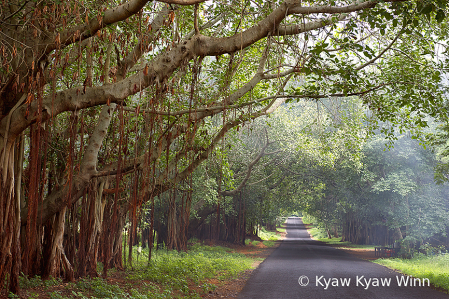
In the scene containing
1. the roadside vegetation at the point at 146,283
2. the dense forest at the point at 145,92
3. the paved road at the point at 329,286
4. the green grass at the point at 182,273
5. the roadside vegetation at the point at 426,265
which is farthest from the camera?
the roadside vegetation at the point at 426,265

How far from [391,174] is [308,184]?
4.90 metres

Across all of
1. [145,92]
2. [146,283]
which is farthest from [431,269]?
[145,92]

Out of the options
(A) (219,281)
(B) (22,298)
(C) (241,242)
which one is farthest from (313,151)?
(B) (22,298)

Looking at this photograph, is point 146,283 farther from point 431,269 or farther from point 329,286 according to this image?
point 431,269

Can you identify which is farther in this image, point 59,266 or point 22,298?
point 59,266

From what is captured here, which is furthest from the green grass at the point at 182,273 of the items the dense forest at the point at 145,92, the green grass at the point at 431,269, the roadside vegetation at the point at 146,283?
the green grass at the point at 431,269

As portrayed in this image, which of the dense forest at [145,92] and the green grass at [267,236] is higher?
the dense forest at [145,92]

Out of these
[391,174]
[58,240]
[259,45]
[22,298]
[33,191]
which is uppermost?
[259,45]

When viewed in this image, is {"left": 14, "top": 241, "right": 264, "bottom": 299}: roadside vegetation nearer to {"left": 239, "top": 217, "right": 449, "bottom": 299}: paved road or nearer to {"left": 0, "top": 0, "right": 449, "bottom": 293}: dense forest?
{"left": 0, "top": 0, "right": 449, "bottom": 293}: dense forest

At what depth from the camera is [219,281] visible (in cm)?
977

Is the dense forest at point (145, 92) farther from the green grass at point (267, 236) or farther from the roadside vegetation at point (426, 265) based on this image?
the green grass at point (267, 236)

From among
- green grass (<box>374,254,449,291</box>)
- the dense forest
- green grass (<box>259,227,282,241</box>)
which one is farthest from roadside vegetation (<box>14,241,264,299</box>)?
green grass (<box>259,227,282,241</box>)

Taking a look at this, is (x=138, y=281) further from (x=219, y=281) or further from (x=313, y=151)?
(x=313, y=151)

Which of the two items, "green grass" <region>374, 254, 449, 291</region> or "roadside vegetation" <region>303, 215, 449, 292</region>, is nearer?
"green grass" <region>374, 254, 449, 291</region>
